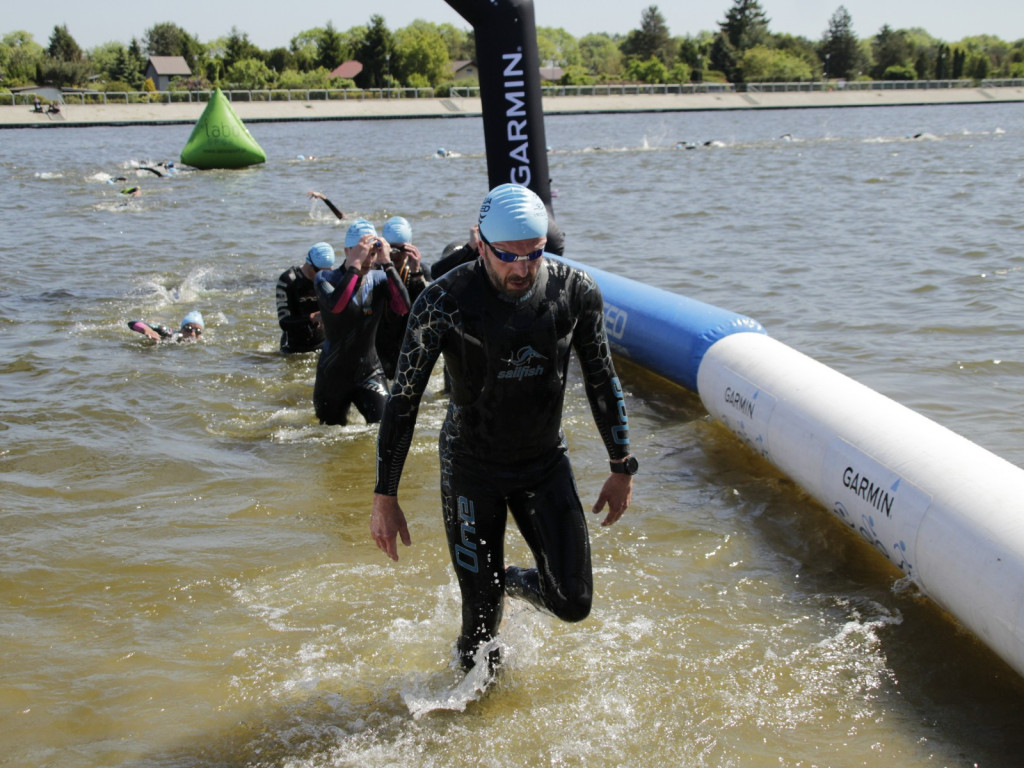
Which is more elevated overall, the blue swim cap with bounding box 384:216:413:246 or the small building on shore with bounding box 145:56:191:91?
the small building on shore with bounding box 145:56:191:91

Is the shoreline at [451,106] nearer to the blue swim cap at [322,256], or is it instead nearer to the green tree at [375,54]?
the green tree at [375,54]

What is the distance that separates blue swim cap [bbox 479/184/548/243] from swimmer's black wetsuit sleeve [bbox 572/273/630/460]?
0.37 m

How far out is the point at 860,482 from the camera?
501cm

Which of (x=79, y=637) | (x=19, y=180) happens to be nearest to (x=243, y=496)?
(x=79, y=637)

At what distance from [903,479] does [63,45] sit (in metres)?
111

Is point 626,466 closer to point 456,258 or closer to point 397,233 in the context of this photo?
point 456,258

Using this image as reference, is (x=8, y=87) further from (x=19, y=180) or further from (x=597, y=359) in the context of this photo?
(x=597, y=359)

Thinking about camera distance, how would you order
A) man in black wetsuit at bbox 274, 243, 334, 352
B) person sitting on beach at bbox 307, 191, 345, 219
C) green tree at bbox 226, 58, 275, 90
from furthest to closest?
green tree at bbox 226, 58, 275, 90, person sitting on beach at bbox 307, 191, 345, 219, man in black wetsuit at bbox 274, 243, 334, 352

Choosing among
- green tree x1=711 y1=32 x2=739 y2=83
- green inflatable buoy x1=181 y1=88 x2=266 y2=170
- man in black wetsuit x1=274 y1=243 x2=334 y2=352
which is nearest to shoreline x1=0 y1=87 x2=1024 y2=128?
green tree x1=711 y1=32 x2=739 y2=83

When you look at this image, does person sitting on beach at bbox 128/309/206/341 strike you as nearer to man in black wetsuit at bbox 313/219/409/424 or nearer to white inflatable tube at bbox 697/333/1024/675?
man in black wetsuit at bbox 313/219/409/424

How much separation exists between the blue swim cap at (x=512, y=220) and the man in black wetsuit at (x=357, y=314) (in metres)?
3.04

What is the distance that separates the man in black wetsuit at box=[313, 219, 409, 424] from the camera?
652 cm

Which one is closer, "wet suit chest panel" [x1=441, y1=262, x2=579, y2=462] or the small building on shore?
"wet suit chest panel" [x1=441, y1=262, x2=579, y2=462]

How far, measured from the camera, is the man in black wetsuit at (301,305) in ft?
28.5
